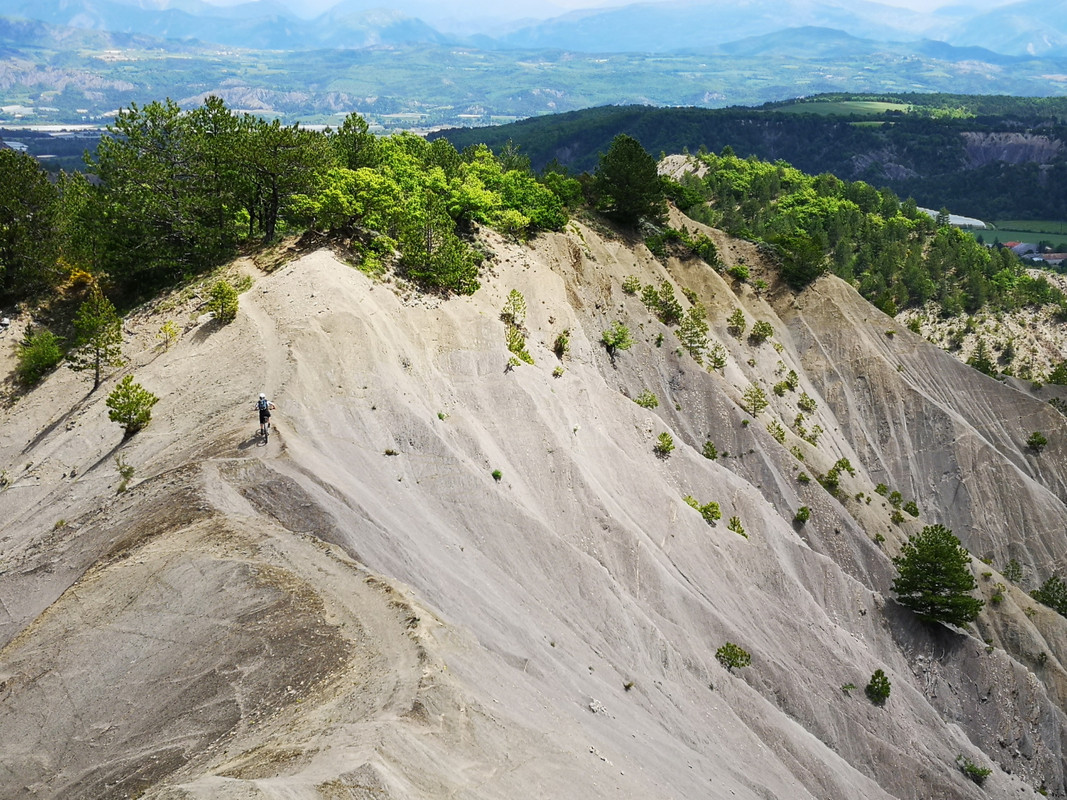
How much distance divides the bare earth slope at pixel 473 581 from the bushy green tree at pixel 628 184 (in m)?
6.38

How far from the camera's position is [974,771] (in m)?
40.2

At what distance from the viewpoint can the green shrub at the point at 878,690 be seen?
40.1 meters

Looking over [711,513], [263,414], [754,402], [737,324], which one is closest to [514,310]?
[711,513]

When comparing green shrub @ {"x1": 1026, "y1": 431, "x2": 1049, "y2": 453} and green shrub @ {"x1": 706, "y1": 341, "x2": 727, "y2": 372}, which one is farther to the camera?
green shrub @ {"x1": 1026, "y1": 431, "x2": 1049, "y2": 453}

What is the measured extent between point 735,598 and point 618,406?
14.2 meters

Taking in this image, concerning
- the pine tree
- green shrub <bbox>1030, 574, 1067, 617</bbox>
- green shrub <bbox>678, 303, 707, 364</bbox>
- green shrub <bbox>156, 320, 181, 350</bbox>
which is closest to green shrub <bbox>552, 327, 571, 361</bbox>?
green shrub <bbox>678, 303, 707, 364</bbox>

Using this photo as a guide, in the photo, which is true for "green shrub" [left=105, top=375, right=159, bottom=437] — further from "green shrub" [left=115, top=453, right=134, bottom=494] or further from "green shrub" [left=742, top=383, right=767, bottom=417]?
"green shrub" [left=742, top=383, right=767, bottom=417]

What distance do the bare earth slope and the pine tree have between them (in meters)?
1.00

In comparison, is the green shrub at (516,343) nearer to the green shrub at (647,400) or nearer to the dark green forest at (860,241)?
the green shrub at (647,400)

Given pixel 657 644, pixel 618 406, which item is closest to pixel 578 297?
pixel 618 406

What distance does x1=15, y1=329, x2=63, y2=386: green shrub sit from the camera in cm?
3956

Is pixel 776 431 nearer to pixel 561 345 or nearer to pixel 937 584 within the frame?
pixel 937 584

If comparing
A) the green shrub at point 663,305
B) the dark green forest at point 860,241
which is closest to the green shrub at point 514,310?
the green shrub at point 663,305

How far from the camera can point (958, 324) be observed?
288ft
